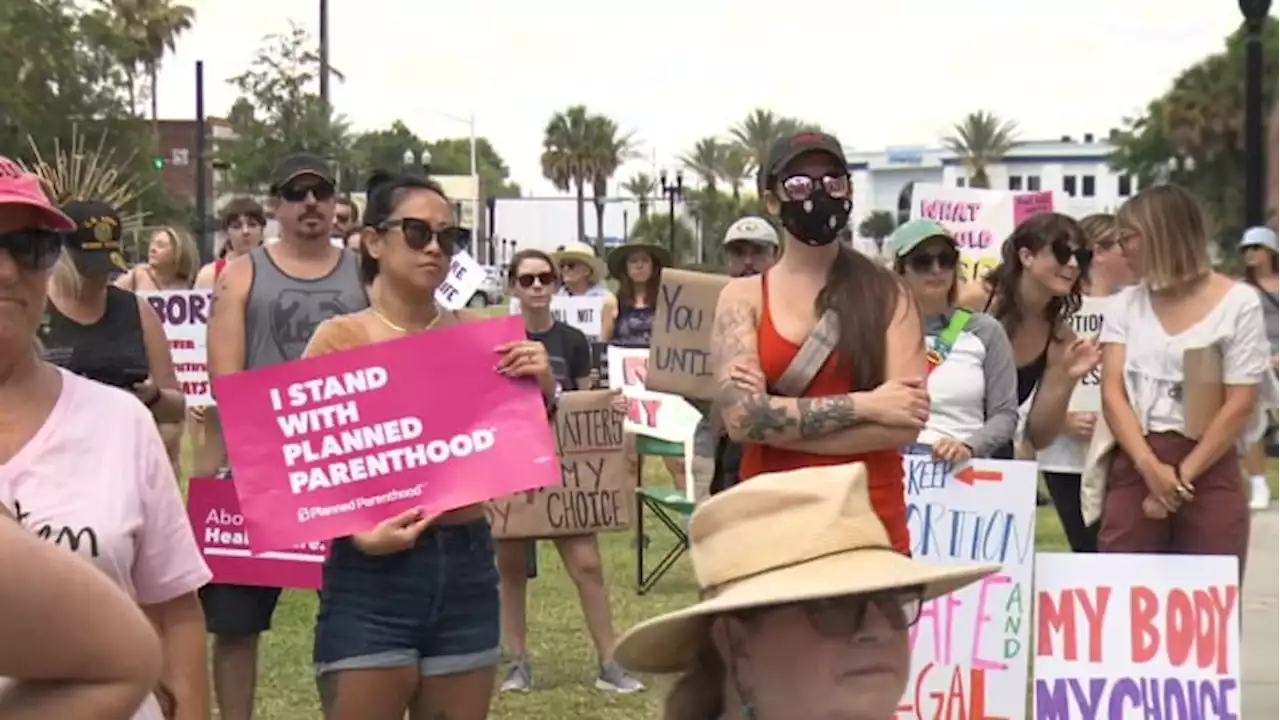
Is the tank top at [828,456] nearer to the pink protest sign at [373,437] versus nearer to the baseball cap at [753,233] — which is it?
the pink protest sign at [373,437]

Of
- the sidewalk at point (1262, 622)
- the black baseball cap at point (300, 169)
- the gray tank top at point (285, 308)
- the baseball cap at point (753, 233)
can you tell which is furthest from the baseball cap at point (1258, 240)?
the gray tank top at point (285, 308)

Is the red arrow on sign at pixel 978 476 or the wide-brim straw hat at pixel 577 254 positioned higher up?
the wide-brim straw hat at pixel 577 254

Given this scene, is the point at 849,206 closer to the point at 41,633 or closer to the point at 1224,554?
the point at 1224,554

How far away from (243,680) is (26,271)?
9.92ft

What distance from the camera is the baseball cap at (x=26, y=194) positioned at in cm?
272

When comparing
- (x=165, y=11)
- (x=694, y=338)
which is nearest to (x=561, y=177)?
(x=165, y=11)

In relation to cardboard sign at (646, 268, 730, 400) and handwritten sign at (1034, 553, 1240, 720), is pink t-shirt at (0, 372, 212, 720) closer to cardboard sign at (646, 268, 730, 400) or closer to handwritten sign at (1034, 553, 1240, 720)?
handwritten sign at (1034, 553, 1240, 720)

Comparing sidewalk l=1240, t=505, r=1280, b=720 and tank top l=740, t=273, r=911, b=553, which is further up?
tank top l=740, t=273, r=911, b=553

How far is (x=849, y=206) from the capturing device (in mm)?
4492

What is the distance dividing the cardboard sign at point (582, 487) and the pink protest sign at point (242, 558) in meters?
1.84

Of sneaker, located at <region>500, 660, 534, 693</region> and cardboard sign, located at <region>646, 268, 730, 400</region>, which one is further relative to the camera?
sneaker, located at <region>500, 660, 534, 693</region>

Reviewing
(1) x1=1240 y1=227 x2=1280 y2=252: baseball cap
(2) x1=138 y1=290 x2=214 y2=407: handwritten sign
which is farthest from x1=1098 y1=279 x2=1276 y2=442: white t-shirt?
(1) x1=1240 y1=227 x2=1280 y2=252: baseball cap

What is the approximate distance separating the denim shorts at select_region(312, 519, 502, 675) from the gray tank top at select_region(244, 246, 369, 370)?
118cm

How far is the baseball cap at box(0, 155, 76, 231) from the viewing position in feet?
8.93
